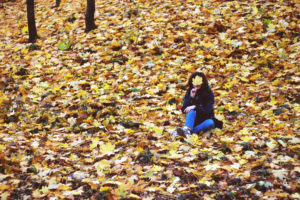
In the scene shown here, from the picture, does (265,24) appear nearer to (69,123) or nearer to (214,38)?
(214,38)

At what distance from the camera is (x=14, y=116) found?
514cm

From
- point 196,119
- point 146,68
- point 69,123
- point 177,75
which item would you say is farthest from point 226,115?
point 69,123

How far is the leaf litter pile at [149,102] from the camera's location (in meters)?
3.15

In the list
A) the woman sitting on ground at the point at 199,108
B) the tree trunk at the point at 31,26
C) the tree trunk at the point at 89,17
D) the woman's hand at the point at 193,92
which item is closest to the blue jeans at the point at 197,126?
the woman sitting on ground at the point at 199,108

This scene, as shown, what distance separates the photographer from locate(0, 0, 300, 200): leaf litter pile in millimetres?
3146

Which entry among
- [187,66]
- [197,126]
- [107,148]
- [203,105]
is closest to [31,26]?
[187,66]

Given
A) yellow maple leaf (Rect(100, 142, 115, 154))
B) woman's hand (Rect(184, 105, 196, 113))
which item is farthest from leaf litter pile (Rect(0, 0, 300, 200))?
woman's hand (Rect(184, 105, 196, 113))

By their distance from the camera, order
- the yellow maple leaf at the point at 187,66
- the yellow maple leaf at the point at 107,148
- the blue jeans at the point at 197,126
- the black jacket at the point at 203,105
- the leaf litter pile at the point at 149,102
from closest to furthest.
Result: the leaf litter pile at the point at 149,102
the yellow maple leaf at the point at 107,148
the blue jeans at the point at 197,126
the black jacket at the point at 203,105
the yellow maple leaf at the point at 187,66

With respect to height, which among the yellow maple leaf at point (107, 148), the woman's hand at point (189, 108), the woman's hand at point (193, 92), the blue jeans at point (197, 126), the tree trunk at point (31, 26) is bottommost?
the yellow maple leaf at point (107, 148)

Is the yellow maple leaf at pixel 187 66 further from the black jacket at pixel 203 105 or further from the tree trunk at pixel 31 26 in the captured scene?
the tree trunk at pixel 31 26

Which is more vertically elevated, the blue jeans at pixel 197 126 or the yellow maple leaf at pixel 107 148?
the blue jeans at pixel 197 126

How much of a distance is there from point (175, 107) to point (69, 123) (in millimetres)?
2006

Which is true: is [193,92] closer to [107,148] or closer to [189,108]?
[189,108]

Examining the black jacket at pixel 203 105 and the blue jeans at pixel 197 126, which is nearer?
the blue jeans at pixel 197 126
